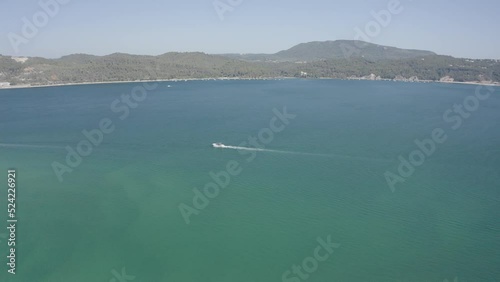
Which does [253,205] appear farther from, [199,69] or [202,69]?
[202,69]

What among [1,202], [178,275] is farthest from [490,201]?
[1,202]

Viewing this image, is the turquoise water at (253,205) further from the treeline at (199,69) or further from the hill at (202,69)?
the hill at (202,69)

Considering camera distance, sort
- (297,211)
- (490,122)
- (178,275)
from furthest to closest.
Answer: (490,122) < (297,211) < (178,275)

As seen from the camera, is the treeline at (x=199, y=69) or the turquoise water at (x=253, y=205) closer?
the turquoise water at (x=253, y=205)

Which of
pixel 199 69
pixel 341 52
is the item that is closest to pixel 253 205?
pixel 199 69

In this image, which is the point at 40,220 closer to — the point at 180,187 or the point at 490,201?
the point at 180,187

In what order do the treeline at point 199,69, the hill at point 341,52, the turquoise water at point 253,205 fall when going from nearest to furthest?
the turquoise water at point 253,205, the treeline at point 199,69, the hill at point 341,52

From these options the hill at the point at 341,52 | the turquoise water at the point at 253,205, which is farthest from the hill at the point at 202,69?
the turquoise water at the point at 253,205

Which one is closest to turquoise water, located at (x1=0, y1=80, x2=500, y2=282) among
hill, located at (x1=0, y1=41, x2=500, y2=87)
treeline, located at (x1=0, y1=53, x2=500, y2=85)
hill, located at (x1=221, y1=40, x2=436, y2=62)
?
treeline, located at (x1=0, y1=53, x2=500, y2=85)
